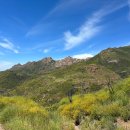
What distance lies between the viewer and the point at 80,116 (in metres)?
39.2

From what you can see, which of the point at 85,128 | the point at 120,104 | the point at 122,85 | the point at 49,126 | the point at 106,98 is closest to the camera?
the point at 49,126

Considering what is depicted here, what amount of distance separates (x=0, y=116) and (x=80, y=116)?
Result: 54.0ft

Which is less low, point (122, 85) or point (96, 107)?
point (122, 85)

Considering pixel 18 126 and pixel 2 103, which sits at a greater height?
pixel 2 103

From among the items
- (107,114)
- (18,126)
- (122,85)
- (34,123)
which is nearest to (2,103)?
(107,114)

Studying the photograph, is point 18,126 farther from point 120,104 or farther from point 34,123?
point 120,104

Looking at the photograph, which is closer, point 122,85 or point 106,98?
point 106,98

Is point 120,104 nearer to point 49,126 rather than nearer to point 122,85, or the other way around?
point 122,85

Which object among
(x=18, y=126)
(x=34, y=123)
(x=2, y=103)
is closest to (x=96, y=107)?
(x=2, y=103)

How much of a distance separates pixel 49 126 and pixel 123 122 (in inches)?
666

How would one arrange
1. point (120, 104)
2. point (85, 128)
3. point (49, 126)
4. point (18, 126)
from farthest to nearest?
point (120, 104) < point (85, 128) < point (49, 126) < point (18, 126)

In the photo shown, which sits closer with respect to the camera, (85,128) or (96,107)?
(85,128)

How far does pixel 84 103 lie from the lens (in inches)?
1686

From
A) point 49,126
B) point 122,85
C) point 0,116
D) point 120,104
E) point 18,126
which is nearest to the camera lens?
point 18,126
